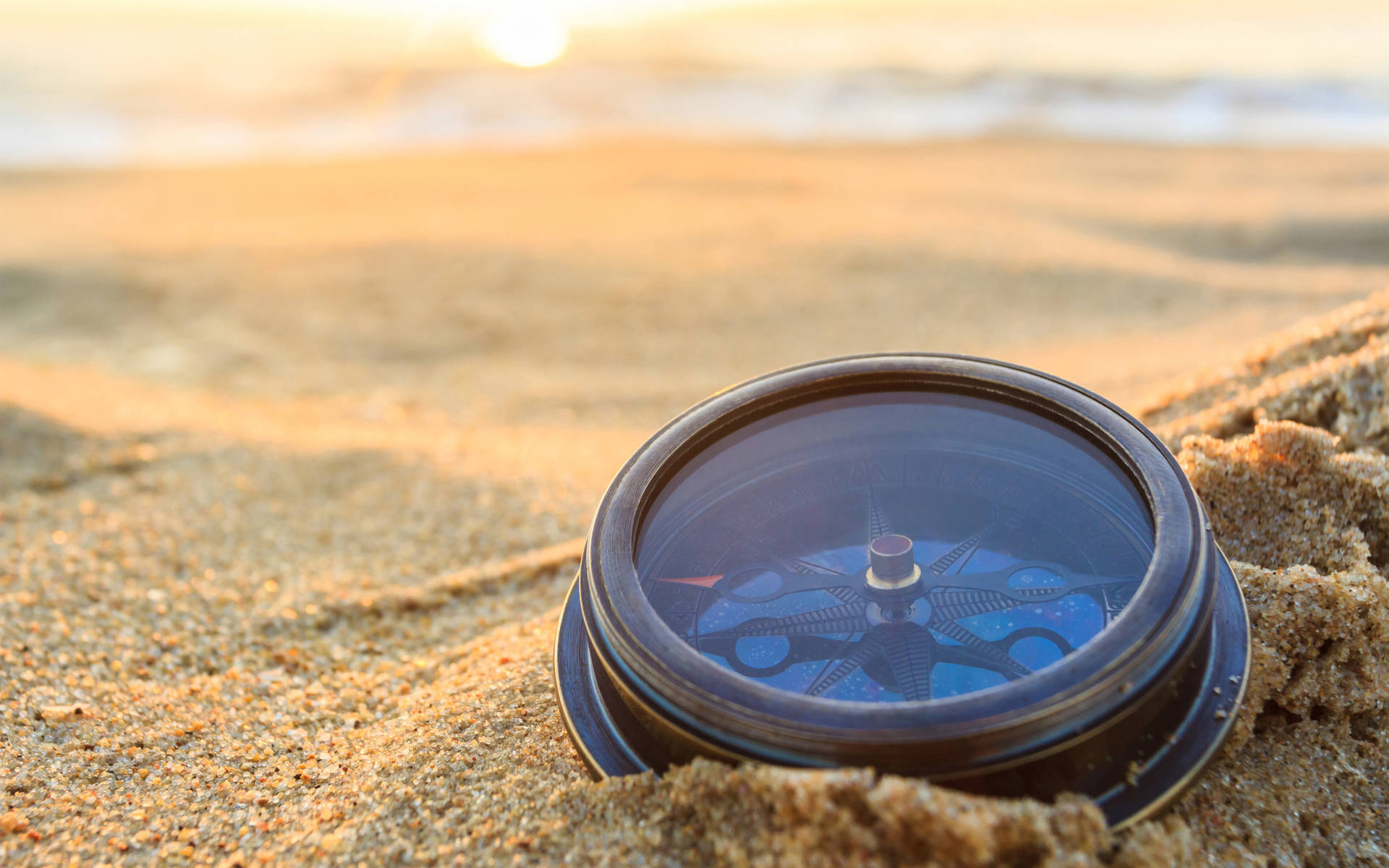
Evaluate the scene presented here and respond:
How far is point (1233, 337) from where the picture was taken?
4.35 m

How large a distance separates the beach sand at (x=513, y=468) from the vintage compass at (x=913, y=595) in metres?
0.08

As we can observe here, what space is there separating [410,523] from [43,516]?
1.11m

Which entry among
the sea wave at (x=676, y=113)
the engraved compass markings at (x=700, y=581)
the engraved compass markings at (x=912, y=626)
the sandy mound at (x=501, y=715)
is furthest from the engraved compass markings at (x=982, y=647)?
the sea wave at (x=676, y=113)

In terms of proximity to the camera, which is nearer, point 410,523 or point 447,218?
point 410,523

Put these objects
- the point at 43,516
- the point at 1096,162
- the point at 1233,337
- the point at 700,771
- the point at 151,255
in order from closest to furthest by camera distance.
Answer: the point at 700,771, the point at 43,516, the point at 1233,337, the point at 151,255, the point at 1096,162

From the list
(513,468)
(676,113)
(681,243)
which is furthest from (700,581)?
(676,113)

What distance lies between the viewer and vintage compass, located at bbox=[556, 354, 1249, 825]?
1.25 m

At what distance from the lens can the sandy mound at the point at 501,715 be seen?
1.37m

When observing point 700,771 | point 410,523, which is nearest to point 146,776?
point 700,771

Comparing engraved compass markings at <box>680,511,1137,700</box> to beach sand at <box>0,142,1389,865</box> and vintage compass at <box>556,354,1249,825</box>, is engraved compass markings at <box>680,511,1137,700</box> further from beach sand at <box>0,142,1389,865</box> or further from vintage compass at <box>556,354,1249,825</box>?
beach sand at <box>0,142,1389,865</box>

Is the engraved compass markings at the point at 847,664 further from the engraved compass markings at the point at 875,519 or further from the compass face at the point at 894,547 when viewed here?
the engraved compass markings at the point at 875,519

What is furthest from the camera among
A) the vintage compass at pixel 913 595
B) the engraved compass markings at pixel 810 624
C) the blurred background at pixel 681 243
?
the blurred background at pixel 681 243

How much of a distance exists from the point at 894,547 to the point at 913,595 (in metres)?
0.09

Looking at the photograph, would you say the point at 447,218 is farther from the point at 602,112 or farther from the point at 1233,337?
the point at 602,112
